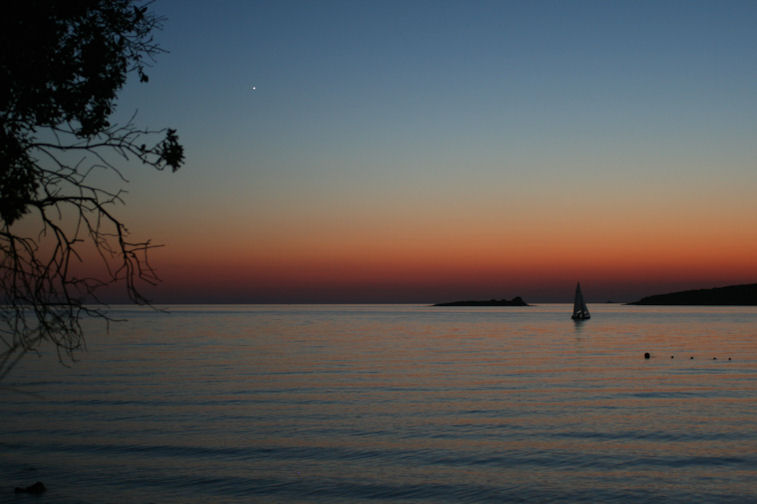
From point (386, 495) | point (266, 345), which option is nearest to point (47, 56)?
point (386, 495)

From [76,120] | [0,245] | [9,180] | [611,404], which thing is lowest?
[611,404]

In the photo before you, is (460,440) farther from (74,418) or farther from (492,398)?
(74,418)

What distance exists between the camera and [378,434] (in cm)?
2305

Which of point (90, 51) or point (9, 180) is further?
point (90, 51)

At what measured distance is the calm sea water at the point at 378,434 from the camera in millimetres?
16844

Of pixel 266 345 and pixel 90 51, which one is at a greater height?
pixel 90 51

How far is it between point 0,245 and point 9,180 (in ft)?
5.34

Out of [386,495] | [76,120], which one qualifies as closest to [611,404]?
[386,495]

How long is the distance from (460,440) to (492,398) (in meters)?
9.26

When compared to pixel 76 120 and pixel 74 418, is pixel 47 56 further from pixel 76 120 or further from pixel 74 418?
pixel 74 418

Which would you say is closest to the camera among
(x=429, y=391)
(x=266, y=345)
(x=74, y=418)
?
(x=74, y=418)

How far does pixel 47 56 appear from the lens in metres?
11.1

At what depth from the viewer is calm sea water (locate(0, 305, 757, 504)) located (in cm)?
1684

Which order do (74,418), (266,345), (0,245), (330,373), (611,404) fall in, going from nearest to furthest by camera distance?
(0,245) → (74,418) → (611,404) → (330,373) → (266,345)
